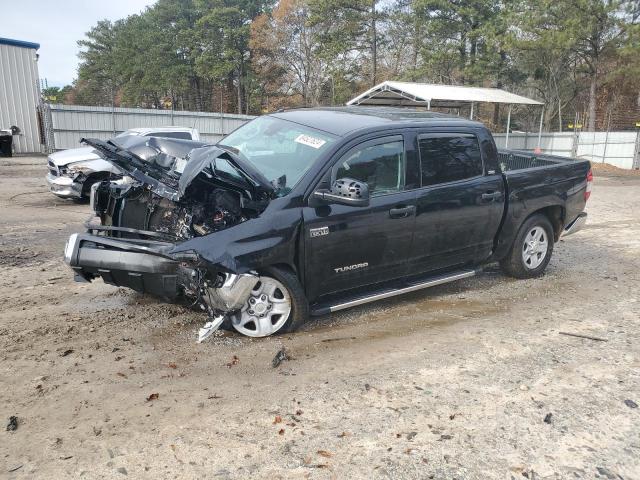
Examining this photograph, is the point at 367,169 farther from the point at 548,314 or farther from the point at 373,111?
the point at 548,314

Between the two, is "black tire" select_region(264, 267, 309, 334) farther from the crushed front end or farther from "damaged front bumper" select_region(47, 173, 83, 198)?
"damaged front bumper" select_region(47, 173, 83, 198)

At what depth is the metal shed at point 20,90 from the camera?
2125cm

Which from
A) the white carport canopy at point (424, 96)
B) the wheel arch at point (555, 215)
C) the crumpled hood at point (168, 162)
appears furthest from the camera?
the white carport canopy at point (424, 96)

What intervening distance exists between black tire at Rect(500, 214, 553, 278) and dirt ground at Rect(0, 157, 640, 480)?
387 mm

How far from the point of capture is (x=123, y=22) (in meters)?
53.9

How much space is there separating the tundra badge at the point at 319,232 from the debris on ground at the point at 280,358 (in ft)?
3.15

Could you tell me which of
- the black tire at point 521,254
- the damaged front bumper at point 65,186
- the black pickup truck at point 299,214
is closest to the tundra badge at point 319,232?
the black pickup truck at point 299,214

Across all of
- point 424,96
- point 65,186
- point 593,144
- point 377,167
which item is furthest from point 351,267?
point 593,144

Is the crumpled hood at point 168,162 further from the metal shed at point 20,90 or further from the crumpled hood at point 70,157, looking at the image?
the metal shed at point 20,90

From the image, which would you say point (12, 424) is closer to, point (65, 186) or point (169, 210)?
point (169, 210)

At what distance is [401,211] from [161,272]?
214 cm

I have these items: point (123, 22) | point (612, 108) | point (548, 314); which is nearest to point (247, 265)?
point (548, 314)

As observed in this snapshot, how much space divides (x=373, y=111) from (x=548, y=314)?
2719 mm

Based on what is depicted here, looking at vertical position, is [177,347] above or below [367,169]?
below
